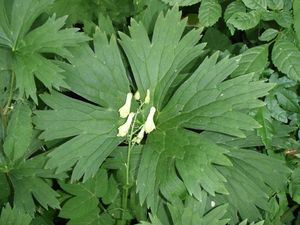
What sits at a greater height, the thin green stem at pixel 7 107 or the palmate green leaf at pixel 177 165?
the thin green stem at pixel 7 107

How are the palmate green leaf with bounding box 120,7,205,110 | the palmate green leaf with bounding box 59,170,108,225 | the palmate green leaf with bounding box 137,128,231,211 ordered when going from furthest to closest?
the palmate green leaf with bounding box 59,170,108,225
the palmate green leaf with bounding box 120,7,205,110
the palmate green leaf with bounding box 137,128,231,211

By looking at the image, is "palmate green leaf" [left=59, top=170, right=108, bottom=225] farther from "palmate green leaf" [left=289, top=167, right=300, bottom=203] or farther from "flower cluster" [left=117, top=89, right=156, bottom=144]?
"palmate green leaf" [left=289, top=167, right=300, bottom=203]

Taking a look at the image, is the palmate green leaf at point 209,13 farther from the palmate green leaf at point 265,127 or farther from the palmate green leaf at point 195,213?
the palmate green leaf at point 195,213

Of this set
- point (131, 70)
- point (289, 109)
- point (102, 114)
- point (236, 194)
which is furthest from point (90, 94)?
point (289, 109)

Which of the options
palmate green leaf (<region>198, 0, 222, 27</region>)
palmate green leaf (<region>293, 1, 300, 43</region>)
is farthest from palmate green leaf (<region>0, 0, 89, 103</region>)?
palmate green leaf (<region>293, 1, 300, 43</region>)

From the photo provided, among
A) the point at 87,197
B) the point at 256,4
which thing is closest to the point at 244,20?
the point at 256,4

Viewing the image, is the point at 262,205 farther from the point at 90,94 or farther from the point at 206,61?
the point at 90,94

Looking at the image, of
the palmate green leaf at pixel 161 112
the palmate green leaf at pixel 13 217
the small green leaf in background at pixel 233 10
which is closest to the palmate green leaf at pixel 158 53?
the palmate green leaf at pixel 161 112
